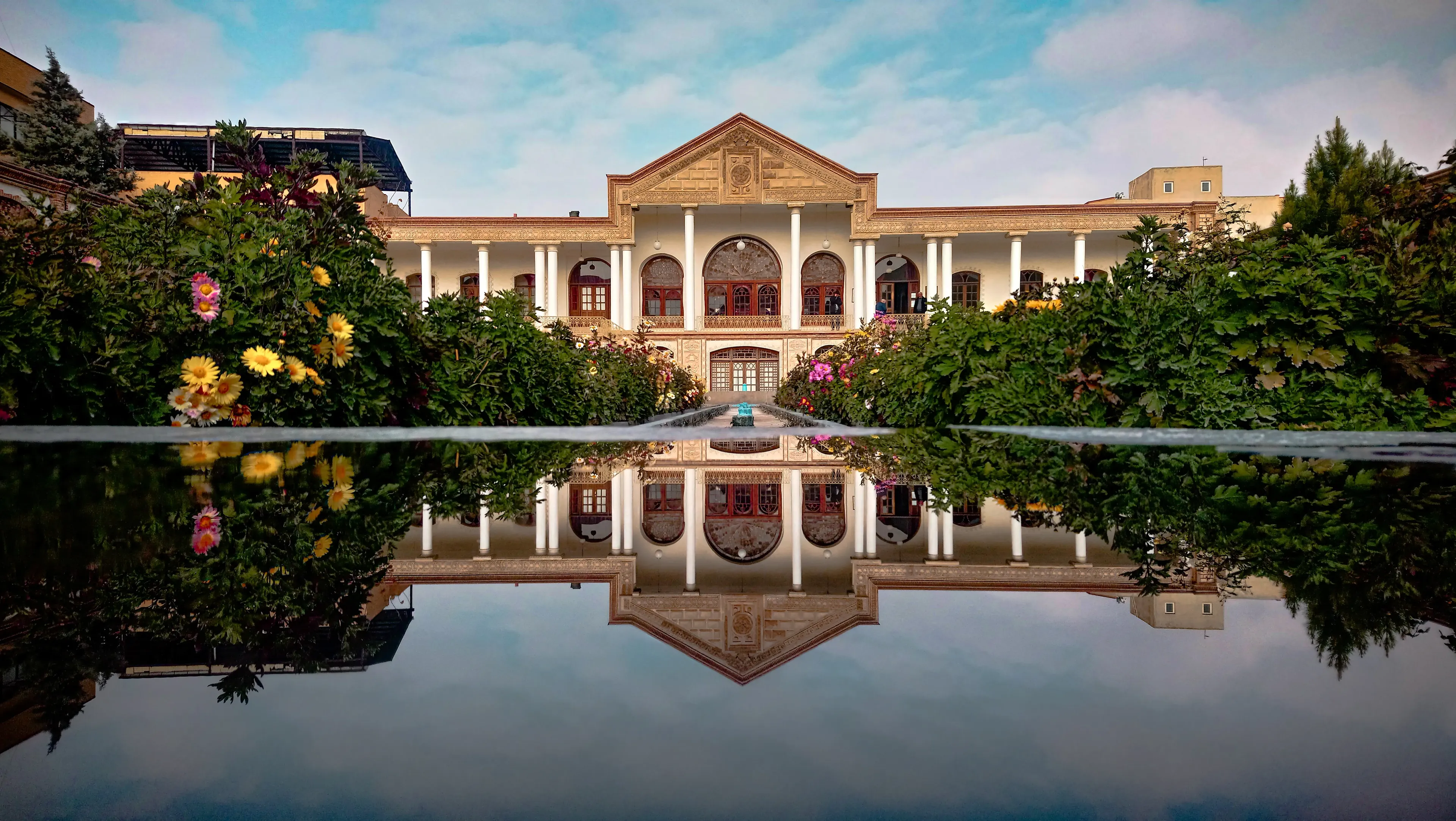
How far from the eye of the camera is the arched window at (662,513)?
4.85ft

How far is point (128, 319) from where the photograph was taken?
12.3 feet

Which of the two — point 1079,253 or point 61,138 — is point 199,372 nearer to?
point 1079,253

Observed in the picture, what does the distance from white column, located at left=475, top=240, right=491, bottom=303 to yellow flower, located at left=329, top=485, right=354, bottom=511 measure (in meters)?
26.6

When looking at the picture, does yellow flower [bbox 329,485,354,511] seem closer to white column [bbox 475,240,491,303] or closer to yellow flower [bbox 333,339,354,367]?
yellow flower [bbox 333,339,354,367]

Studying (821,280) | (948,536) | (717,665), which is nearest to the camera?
(717,665)

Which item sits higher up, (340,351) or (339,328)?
(339,328)

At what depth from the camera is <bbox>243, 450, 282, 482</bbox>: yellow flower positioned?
1972mm

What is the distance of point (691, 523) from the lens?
1638mm

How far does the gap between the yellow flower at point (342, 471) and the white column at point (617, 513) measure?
63cm

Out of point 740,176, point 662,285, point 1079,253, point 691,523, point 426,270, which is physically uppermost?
point 740,176

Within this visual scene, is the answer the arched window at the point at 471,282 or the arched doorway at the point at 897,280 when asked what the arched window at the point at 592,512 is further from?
the arched window at the point at 471,282

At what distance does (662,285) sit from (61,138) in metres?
19.0

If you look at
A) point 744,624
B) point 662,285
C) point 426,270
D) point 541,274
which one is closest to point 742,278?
point 662,285

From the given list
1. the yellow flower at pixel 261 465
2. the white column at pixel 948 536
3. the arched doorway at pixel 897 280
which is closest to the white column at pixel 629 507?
the white column at pixel 948 536
